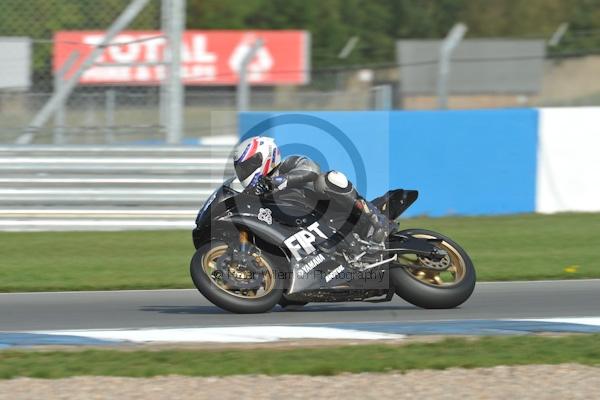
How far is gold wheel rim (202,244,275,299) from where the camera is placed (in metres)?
7.94

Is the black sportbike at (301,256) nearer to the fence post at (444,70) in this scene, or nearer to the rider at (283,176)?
the rider at (283,176)

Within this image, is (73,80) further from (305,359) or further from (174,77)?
(305,359)

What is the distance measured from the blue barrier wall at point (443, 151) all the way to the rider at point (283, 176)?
242 inches


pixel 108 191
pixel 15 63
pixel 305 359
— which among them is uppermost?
pixel 15 63

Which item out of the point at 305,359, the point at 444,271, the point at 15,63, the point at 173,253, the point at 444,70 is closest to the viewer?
the point at 305,359

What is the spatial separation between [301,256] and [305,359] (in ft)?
4.90

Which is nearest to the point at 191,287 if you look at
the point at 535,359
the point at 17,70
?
the point at 535,359

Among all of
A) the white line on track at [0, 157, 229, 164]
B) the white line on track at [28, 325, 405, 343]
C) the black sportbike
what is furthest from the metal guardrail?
the white line on track at [28, 325, 405, 343]

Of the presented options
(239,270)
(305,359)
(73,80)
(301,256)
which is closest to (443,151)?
(73,80)

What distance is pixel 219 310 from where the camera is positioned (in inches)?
338

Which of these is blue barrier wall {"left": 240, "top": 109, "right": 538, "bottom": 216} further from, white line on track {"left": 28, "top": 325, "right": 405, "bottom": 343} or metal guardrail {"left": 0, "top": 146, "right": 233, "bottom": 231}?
white line on track {"left": 28, "top": 325, "right": 405, "bottom": 343}

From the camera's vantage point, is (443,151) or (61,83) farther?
(443,151)

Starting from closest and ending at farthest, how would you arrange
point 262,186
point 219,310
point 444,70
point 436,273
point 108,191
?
point 262,186, point 436,273, point 219,310, point 108,191, point 444,70

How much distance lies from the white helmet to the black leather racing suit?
6cm
